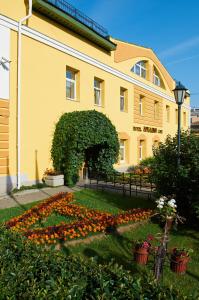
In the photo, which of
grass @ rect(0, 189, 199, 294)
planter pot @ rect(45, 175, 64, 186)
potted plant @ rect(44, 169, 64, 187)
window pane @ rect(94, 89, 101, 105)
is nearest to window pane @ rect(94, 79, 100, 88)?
window pane @ rect(94, 89, 101, 105)

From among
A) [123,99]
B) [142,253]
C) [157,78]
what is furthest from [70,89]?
[157,78]

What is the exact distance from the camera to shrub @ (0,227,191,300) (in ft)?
9.82

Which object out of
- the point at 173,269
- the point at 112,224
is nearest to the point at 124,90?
the point at 112,224

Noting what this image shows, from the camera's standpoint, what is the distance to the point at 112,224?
7918 millimetres

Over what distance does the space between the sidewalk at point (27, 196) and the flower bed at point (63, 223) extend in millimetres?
1200

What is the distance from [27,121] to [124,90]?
32.3ft

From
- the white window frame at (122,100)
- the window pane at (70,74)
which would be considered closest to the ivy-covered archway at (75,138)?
the window pane at (70,74)

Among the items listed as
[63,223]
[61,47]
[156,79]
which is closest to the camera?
[63,223]

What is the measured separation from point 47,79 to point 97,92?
482cm

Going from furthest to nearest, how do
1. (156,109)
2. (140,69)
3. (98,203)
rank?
(156,109) → (140,69) → (98,203)

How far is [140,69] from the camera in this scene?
23406mm

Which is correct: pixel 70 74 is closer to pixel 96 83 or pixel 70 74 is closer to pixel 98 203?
pixel 96 83

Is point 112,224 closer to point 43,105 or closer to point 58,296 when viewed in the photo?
point 58,296

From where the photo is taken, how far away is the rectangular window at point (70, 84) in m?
15.9
